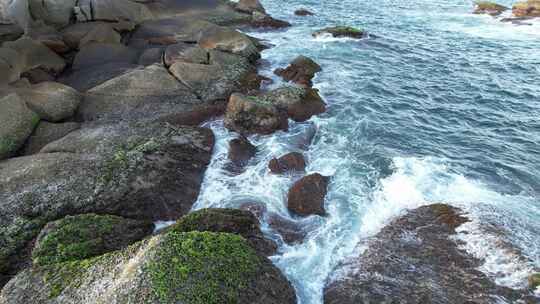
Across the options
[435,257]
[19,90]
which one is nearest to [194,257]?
[435,257]

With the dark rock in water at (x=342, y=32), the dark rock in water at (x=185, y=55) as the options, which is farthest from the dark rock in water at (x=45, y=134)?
the dark rock in water at (x=342, y=32)

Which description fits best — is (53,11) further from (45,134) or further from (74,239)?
(74,239)

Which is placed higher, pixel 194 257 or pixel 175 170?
pixel 194 257

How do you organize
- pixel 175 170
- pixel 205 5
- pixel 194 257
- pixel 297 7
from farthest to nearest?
pixel 297 7 < pixel 205 5 < pixel 175 170 < pixel 194 257

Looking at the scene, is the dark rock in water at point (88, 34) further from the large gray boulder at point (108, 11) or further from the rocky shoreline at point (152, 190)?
the large gray boulder at point (108, 11)

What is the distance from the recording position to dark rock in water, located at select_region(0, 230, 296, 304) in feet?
33.9

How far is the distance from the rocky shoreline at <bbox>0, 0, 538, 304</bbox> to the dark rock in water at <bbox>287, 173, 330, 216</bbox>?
0.20ft

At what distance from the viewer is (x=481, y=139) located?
76.3 feet

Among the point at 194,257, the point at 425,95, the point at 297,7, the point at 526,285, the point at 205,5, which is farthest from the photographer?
the point at 297,7

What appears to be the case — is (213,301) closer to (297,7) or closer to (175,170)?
(175,170)

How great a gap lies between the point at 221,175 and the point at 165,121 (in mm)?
5271

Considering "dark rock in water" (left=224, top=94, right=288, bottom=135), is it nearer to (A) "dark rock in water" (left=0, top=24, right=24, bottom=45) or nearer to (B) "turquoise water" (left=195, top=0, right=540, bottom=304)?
(B) "turquoise water" (left=195, top=0, right=540, bottom=304)

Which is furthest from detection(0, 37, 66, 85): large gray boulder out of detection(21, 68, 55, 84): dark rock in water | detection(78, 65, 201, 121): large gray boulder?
detection(78, 65, 201, 121): large gray boulder

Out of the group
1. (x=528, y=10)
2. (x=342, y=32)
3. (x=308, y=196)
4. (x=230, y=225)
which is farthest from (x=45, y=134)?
(x=528, y=10)
